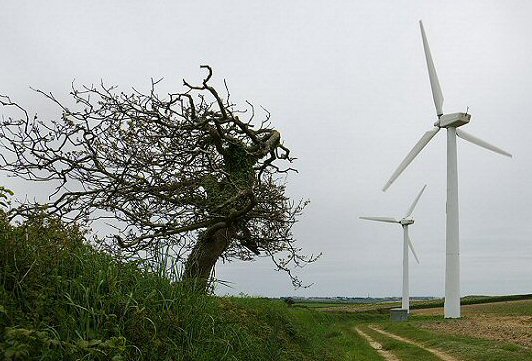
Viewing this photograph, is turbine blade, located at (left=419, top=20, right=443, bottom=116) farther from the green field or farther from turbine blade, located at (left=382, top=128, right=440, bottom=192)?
the green field

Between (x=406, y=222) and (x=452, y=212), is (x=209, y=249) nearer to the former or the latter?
(x=452, y=212)

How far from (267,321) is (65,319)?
6.23m

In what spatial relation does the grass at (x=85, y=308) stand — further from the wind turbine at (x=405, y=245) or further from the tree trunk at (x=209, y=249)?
the wind turbine at (x=405, y=245)

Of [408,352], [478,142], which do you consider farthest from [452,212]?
[408,352]

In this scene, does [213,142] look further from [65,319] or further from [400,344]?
[400,344]

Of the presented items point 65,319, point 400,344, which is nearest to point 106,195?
point 65,319

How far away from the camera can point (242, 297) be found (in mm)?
10875

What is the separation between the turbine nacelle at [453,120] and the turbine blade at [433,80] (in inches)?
40.3

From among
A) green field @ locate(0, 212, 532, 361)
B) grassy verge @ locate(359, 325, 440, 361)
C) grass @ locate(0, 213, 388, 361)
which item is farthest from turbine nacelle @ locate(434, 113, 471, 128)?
grass @ locate(0, 213, 388, 361)

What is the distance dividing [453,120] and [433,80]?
3275mm

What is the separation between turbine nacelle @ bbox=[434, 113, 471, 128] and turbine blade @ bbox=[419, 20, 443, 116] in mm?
1023

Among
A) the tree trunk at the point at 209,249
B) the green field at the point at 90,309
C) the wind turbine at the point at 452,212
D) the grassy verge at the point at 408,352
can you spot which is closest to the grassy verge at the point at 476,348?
the grassy verge at the point at 408,352

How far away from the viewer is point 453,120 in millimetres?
42062

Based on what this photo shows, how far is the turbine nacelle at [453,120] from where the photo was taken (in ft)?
138
